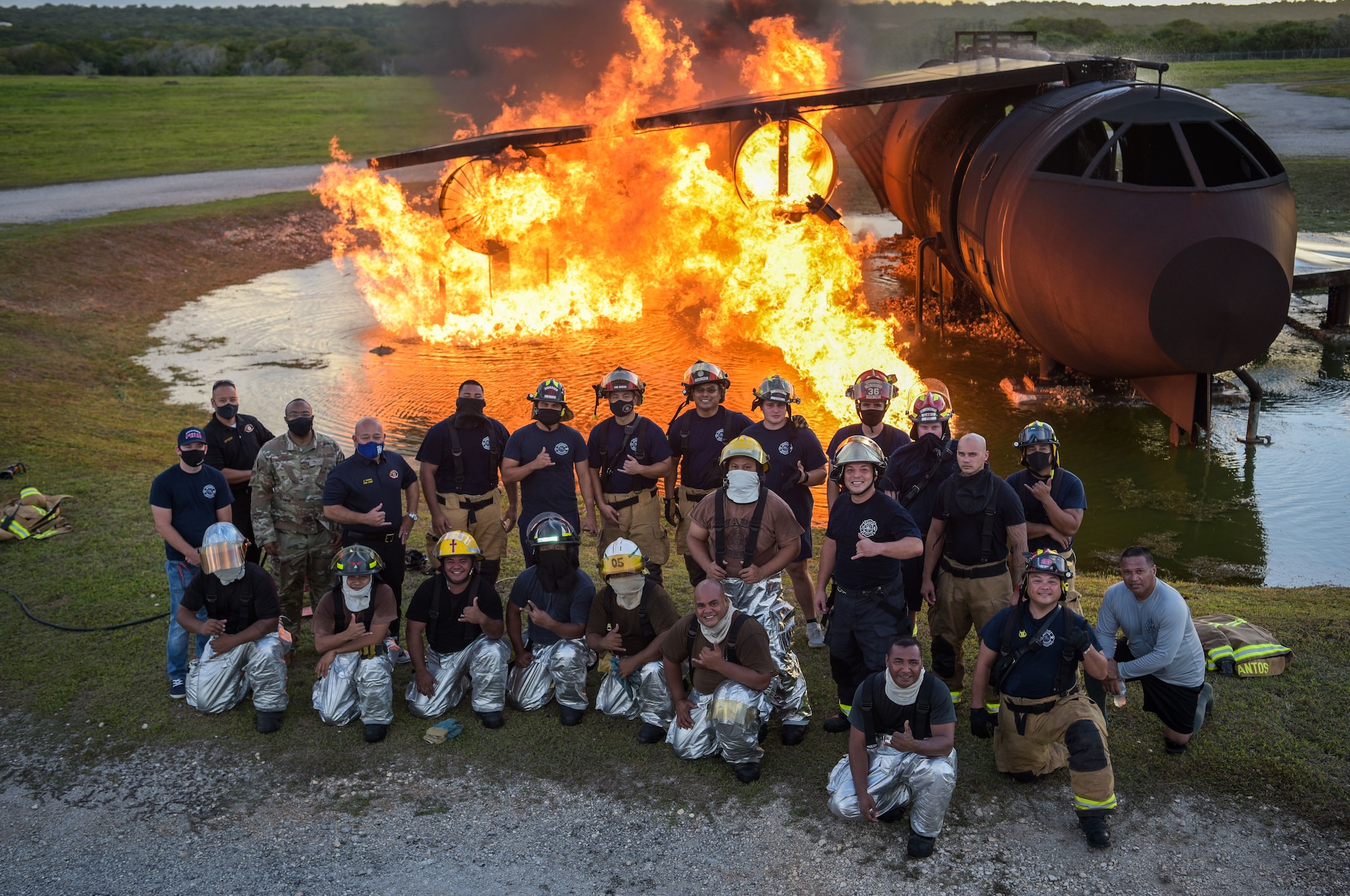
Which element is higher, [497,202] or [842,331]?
[497,202]

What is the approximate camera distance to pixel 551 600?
7863mm

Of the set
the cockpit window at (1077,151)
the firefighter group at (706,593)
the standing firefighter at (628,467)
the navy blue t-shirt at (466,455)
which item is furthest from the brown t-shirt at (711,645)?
the cockpit window at (1077,151)

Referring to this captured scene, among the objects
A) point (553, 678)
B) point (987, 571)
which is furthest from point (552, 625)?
point (987, 571)

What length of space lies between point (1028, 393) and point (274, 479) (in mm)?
10623

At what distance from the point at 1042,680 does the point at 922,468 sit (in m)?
→ 2.01

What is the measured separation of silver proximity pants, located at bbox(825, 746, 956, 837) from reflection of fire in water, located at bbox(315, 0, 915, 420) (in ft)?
31.2

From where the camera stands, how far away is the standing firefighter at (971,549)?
7.29 meters

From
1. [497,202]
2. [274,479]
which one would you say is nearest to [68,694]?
[274,479]

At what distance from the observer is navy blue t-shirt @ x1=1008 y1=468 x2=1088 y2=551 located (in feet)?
25.4

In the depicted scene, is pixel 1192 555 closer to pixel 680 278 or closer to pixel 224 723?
pixel 224 723

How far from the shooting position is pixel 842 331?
17.2 meters

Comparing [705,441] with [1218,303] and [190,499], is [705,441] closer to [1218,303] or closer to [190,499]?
[190,499]

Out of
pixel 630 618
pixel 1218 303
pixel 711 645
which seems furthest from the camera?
pixel 1218 303

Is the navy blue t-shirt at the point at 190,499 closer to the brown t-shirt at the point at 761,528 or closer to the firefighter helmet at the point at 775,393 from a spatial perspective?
the brown t-shirt at the point at 761,528
